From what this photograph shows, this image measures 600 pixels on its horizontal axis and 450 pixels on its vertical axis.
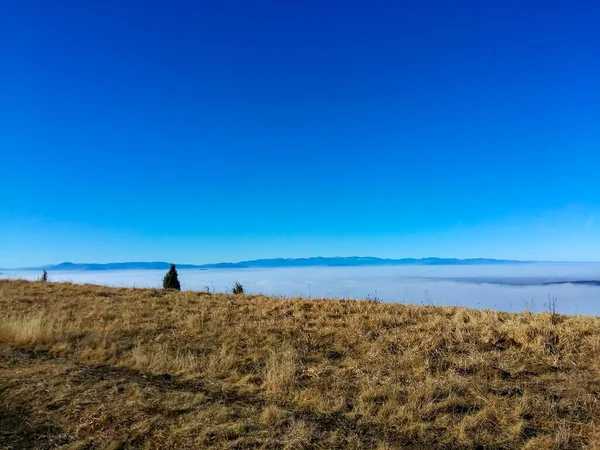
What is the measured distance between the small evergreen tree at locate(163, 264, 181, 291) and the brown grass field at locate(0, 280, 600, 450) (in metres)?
15.5

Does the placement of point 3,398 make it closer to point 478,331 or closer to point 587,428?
point 587,428

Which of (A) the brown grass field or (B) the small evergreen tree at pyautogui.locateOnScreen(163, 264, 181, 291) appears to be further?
(B) the small evergreen tree at pyautogui.locateOnScreen(163, 264, 181, 291)

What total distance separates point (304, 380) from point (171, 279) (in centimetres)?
2291

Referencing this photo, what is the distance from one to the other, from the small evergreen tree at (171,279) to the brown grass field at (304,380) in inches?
612

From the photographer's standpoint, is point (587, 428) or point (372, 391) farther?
point (372, 391)

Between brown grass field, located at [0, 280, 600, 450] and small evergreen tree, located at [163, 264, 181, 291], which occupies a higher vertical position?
small evergreen tree, located at [163, 264, 181, 291]

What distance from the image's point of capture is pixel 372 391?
702 centimetres

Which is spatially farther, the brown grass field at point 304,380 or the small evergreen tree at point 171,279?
the small evergreen tree at point 171,279

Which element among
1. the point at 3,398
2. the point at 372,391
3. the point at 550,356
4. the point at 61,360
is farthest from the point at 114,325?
the point at 550,356

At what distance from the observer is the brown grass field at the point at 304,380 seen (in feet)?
18.8

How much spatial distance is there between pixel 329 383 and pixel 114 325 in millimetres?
6978

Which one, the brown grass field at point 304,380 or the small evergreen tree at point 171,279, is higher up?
the small evergreen tree at point 171,279

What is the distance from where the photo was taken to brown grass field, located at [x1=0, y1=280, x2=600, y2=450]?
226 inches

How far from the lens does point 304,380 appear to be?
789cm
